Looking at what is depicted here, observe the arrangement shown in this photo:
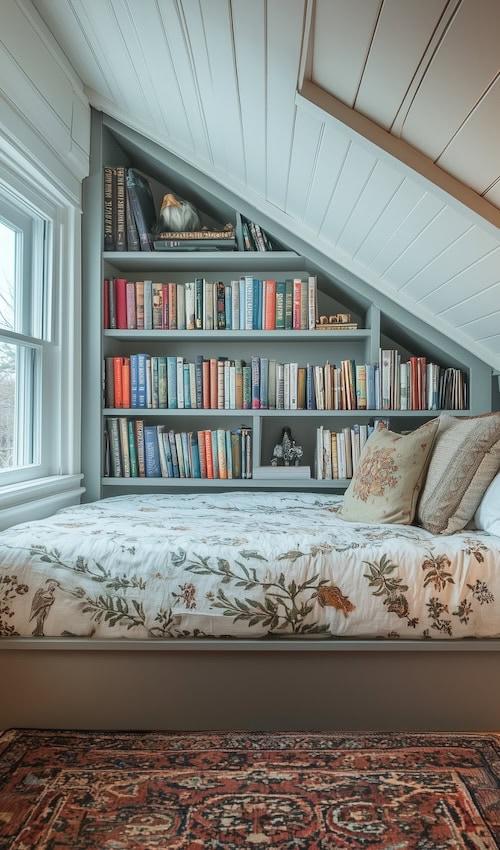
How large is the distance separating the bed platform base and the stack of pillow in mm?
411

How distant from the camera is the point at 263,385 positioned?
8.79 ft

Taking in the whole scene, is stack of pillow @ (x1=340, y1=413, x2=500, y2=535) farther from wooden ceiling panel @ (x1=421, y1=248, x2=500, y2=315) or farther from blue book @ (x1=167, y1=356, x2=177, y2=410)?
blue book @ (x1=167, y1=356, x2=177, y2=410)

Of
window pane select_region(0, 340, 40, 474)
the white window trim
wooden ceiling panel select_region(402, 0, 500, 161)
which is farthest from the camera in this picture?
the white window trim

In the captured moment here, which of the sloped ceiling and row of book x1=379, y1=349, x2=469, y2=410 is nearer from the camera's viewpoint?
the sloped ceiling

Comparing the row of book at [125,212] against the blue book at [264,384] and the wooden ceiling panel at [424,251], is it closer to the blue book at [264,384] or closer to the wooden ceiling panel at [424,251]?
the blue book at [264,384]

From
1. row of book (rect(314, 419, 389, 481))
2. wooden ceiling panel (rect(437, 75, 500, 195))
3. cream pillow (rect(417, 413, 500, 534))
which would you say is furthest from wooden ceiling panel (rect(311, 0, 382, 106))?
row of book (rect(314, 419, 389, 481))

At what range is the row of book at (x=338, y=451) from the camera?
104 inches

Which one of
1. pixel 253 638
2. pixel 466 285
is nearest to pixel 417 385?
pixel 466 285

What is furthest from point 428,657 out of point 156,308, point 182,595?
point 156,308

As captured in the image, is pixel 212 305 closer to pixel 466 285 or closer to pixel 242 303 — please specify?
pixel 242 303

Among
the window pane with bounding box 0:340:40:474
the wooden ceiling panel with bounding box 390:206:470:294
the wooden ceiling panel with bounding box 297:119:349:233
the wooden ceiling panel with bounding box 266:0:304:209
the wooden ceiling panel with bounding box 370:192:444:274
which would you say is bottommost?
the window pane with bounding box 0:340:40:474

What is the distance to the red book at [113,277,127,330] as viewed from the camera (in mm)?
2725

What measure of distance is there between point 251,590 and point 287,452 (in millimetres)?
1271

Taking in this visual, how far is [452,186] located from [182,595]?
3.88ft
